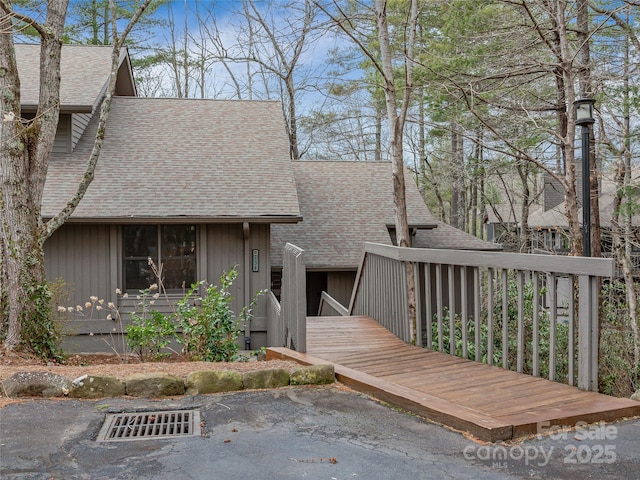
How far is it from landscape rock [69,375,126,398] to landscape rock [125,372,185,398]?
71 millimetres

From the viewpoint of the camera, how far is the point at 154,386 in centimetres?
444

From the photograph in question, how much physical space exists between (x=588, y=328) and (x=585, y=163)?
3.10 metres

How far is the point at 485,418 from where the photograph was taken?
11.8ft

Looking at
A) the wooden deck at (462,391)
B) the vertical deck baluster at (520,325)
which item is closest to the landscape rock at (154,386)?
the wooden deck at (462,391)

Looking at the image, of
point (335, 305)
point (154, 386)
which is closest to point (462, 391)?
point (154, 386)

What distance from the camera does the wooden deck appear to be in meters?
3.60

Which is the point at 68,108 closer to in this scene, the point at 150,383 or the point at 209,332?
the point at 209,332

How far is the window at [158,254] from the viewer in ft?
37.4

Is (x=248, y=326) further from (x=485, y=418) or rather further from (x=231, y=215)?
(x=485, y=418)

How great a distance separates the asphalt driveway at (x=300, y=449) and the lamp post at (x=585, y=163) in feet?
10.6

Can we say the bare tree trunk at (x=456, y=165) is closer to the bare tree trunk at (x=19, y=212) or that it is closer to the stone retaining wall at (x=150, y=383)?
the bare tree trunk at (x=19, y=212)

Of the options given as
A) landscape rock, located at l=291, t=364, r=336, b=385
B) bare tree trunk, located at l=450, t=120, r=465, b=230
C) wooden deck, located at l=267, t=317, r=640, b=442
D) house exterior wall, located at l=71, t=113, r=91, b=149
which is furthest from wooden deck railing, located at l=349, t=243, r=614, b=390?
bare tree trunk, located at l=450, t=120, r=465, b=230

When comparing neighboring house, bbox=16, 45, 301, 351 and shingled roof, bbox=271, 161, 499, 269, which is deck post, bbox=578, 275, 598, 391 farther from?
shingled roof, bbox=271, 161, 499, 269

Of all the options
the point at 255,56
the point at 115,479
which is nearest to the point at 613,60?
the point at 115,479
